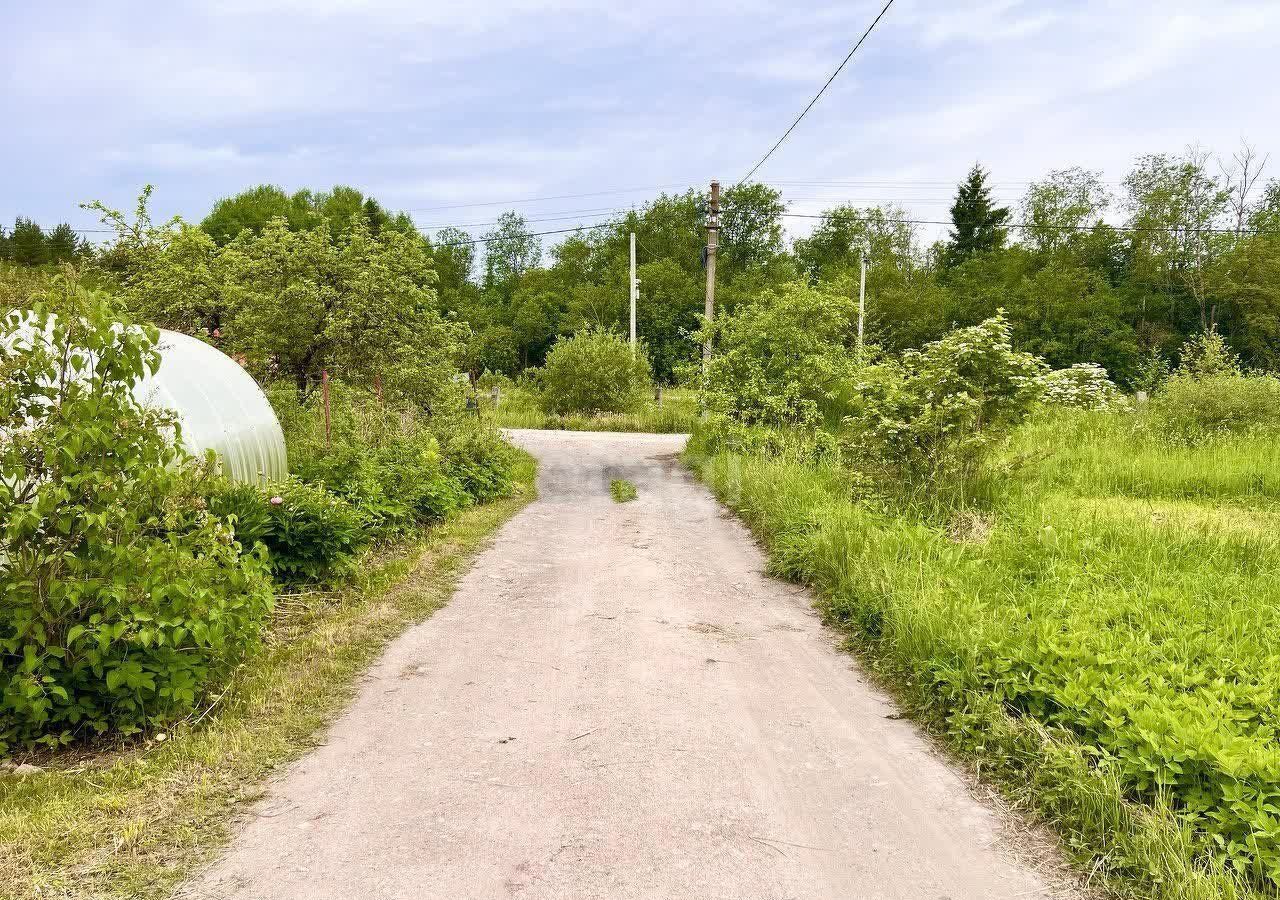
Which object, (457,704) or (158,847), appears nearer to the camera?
(158,847)

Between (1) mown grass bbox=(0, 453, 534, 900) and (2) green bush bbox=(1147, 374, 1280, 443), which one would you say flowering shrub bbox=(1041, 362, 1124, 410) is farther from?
(1) mown grass bbox=(0, 453, 534, 900)

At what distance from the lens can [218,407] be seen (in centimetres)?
719

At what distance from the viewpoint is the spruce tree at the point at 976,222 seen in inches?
2205

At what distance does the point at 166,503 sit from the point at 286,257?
306 inches

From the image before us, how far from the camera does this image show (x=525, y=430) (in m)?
25.7

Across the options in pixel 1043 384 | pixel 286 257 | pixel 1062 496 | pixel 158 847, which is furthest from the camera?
pixel 286 257

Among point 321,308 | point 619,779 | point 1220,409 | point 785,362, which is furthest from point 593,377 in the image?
point 619,779

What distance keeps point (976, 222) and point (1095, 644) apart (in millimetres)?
58290

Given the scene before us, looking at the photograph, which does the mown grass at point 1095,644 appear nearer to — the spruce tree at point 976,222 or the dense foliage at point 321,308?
the dense foliage at point 321,308

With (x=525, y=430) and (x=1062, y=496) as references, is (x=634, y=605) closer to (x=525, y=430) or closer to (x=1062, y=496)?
(x=1062, y=496)

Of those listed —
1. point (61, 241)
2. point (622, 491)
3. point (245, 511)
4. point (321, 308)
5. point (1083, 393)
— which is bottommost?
point (622, 491)

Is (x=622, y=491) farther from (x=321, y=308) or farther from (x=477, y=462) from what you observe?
(x=321, y=308)

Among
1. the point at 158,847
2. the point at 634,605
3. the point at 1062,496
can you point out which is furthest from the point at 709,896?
the point at 1062,496

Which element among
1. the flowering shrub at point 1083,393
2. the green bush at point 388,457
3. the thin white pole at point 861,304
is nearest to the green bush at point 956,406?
the green bush at point 388,457
